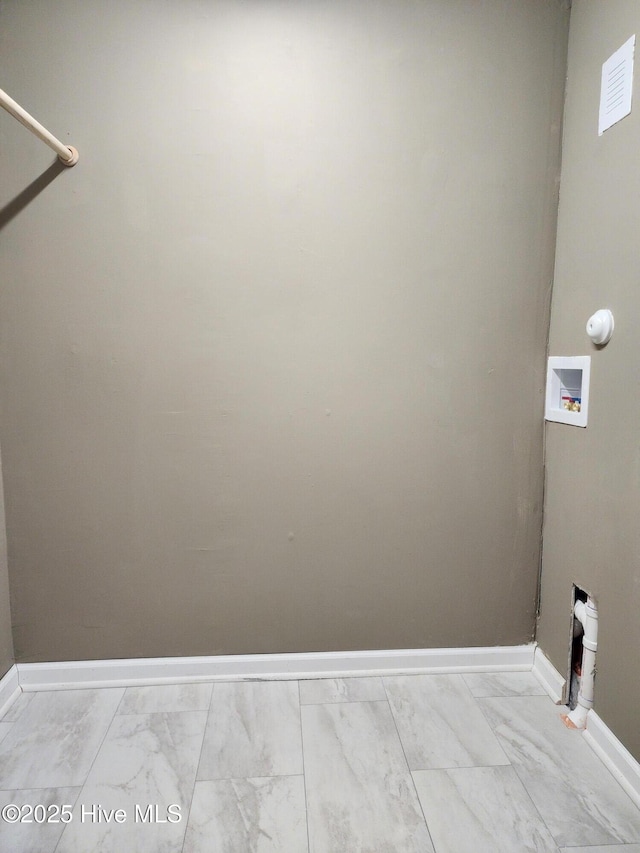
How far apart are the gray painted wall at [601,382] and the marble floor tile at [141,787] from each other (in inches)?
43.7

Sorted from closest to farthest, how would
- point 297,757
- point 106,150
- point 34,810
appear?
1. point 34,810
2. point 297,757
3. point 106,150

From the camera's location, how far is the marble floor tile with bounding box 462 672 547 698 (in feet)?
5.01

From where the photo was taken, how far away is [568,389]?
148 cm

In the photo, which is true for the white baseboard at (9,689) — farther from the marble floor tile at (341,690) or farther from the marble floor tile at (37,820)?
the marble floor tile at (341,690)

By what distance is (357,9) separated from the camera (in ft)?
4.65

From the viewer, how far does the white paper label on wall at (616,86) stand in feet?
3.91

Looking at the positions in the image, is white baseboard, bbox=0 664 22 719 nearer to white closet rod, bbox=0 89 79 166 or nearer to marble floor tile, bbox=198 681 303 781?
marble floor tile, bbox=198 681 303 781

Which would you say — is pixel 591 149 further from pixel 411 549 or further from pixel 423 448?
pixel 411 549

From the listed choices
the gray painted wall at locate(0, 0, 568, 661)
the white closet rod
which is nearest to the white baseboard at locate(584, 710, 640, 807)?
the gray painted wall at locate(0, 0, 568, 661)

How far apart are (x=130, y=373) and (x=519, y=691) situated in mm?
1584

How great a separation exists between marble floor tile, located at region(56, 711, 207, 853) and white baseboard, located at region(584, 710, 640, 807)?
1057mm

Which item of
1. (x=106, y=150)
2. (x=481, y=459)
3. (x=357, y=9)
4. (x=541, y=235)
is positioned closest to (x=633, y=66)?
(x=541, y=235)

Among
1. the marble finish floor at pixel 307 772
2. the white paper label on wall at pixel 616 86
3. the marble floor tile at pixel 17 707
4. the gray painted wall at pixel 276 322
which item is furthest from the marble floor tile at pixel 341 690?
the white paper label on wall at pixel 616 86

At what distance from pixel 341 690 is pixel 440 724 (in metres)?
0.32
